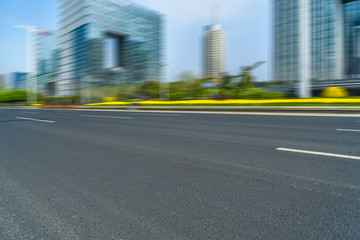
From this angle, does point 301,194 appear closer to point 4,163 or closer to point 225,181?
point 225,181

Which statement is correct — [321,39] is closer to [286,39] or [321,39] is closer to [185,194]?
[286,39]

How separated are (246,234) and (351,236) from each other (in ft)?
2.66

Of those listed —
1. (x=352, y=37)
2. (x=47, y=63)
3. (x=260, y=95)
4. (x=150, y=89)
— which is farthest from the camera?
(x=47, y=63)

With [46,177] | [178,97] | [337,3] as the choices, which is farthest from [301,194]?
[337,3]

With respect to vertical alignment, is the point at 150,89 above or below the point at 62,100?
above

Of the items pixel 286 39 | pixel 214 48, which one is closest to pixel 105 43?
pixel 286 39

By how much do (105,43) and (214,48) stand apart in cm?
11286

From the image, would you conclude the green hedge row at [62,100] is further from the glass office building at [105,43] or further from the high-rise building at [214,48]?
the high-rise building at [214,48]

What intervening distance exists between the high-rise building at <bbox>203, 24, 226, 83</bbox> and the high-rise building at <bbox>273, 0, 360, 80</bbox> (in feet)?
354

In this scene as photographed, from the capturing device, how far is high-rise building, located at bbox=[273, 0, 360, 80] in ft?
170

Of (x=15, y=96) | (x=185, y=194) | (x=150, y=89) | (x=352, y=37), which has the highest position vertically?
(x=352, y=37)

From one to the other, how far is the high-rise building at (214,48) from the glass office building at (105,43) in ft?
256

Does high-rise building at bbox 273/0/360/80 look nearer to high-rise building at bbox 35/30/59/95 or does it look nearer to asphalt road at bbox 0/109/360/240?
asphalt road at bbox 0/109/360/240

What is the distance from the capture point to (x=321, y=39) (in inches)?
2491
